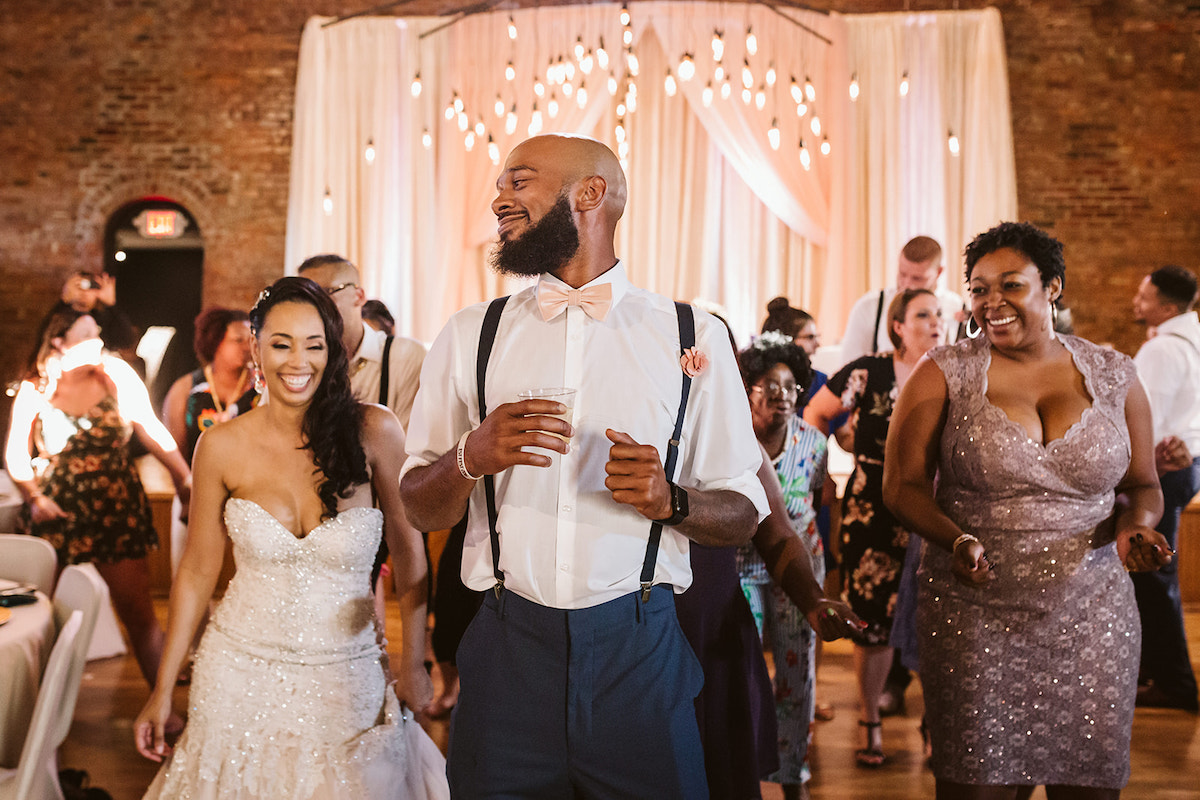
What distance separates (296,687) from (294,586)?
0.22 metres

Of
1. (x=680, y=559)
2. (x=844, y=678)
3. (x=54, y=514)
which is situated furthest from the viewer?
(x=844, y=678)

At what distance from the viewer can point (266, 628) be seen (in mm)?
2182

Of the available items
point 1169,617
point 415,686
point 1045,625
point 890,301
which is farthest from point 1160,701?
point 415,686

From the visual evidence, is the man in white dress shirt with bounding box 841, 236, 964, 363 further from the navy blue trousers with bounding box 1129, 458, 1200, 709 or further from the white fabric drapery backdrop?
the white fabric drapery backdrop

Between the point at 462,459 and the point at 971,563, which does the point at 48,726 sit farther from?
the point at 971,563

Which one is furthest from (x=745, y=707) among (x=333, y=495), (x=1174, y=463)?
(x=1174, y=463)

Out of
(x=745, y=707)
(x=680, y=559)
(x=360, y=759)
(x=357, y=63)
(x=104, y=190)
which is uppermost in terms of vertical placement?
(x=357, y=63)

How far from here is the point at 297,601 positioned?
2.19m

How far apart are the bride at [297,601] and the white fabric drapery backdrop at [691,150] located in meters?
6.10

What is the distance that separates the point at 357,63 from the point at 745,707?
7.48m

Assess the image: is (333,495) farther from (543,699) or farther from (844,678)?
(844,678)

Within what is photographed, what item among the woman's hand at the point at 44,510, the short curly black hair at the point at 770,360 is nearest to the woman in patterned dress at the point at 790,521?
the short curly black hair at the point at 770,360

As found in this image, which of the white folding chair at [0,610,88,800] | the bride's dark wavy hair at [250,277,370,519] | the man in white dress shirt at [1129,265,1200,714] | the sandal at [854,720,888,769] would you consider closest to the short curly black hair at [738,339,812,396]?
the bride's dark wavy hair at [250,277,370,519]

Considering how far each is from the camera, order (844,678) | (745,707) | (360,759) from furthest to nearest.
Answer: (844,678) < (360,759) < (745,707)
